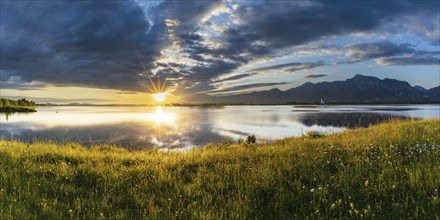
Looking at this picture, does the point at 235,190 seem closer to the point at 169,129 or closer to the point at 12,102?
the point at 169,129

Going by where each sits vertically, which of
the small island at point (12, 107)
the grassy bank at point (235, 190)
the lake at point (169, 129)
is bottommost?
the lake at point (169, 129)

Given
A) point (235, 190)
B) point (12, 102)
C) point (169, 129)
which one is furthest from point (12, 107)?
point (235, 190)

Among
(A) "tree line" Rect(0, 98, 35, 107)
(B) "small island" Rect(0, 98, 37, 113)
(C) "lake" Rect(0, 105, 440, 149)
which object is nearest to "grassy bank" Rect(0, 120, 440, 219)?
(C) "lake" Rect(0, 105, 440, 149)

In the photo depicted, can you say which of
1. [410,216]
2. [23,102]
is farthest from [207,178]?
[23,102]

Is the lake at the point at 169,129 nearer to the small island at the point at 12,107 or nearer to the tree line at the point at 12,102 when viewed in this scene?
the small island at the point at 12,107

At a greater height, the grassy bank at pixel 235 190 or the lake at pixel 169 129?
the grassy bank at pixel 235 190

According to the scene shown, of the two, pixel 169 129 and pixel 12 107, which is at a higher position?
pixel 12 107

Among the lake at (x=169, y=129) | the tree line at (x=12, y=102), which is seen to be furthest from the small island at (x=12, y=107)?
the lake at (x=169, y=129)

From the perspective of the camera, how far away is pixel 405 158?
10141 millimetres

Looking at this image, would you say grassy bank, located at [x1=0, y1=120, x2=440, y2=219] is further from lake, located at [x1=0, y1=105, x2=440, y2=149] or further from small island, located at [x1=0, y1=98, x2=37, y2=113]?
small island, located at [x1=0, y1=98, x2=37, y2=113]

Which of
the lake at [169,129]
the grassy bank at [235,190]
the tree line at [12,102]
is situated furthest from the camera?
the tree line at [12,102]

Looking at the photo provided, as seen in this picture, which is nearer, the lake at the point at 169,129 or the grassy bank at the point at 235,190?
the grassy bank at the point at 235,190

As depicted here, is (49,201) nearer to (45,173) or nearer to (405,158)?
(45,173)

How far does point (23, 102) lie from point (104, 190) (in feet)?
712
